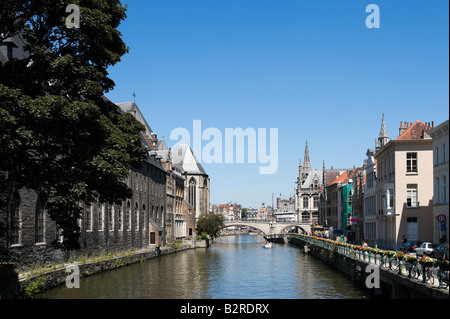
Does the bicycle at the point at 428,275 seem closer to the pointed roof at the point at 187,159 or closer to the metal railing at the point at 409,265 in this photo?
the metal railing at the point at 409,265

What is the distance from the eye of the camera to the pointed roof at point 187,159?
12694cm

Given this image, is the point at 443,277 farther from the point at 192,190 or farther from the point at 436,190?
the point at 192,190

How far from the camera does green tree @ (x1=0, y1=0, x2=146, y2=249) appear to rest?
19453mm

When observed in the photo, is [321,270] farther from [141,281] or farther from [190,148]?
[190,148]

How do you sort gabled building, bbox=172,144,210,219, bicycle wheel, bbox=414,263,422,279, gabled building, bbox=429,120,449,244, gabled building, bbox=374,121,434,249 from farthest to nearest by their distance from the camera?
gabled building, bbox=172,144,210,219 → gabled building, bbox=374,121,434,249 → gabled building, bbox=429,120,449,244 → bicycle wheel, bbox=414,263,422,279

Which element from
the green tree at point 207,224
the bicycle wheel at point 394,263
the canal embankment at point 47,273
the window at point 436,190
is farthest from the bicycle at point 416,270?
the green tree at point 207,224

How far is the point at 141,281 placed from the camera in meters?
38.0

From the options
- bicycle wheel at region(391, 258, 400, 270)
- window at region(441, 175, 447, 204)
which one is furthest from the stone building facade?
window at region(441, 175, 447, 204)

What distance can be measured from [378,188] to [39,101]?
162ft

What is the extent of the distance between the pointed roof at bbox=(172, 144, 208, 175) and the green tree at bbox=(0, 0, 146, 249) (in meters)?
104

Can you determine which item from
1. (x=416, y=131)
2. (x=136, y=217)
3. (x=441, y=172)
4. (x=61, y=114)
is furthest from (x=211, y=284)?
(x=136, y=217)

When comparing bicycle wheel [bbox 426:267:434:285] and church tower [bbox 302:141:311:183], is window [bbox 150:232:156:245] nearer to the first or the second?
bicycle wheel [bbox 426:267:434:285]

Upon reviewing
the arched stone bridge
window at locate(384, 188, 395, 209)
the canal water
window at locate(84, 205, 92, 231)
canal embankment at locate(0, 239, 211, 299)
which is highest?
window at locate(384, 188, 395, 209)
